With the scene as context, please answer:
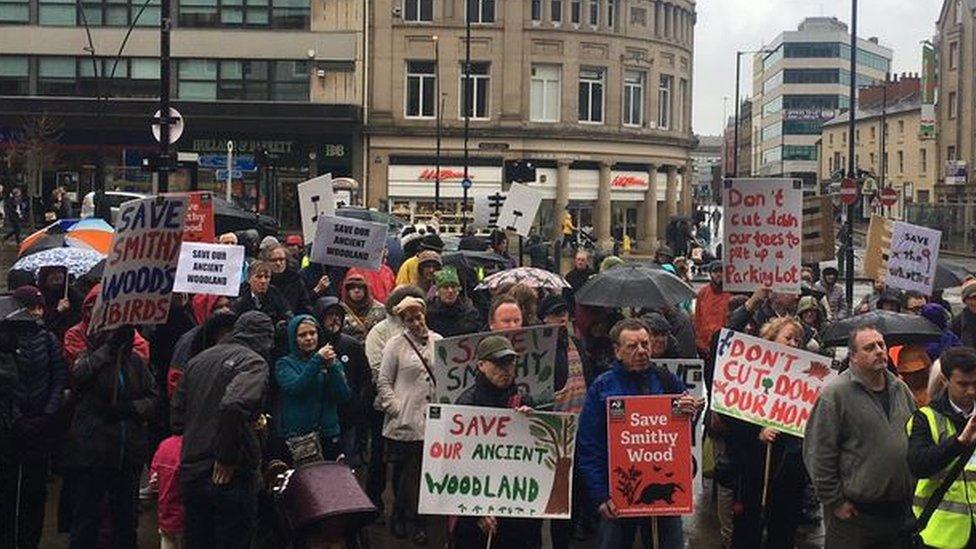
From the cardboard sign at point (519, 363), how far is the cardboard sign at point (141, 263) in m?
1.90

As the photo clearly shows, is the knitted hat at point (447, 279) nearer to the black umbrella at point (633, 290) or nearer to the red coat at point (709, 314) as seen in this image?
the black umbrella at point (633, 290)

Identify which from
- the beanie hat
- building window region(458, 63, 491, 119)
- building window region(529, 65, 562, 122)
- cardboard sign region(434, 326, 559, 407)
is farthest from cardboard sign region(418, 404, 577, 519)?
building window region(529, 65, 562, 122)

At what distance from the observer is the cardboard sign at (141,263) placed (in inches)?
320

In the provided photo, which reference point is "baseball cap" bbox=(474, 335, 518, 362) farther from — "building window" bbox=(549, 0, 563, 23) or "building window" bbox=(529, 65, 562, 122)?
"building window" bbox=(549, 0, 563, 23)

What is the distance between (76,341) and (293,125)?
41.2m

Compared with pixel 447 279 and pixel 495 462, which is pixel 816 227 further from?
pixel 495 462

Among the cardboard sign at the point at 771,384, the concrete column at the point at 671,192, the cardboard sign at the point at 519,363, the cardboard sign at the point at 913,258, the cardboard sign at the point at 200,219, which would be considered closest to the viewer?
the cardboard sign at the point at 519,363

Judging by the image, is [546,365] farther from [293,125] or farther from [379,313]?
[293,125]

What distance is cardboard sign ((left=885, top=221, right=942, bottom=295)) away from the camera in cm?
1245

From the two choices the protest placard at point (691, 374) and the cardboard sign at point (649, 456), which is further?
the protest placard at point (691, 374)

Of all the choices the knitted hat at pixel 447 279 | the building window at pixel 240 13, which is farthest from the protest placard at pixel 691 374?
the building window at pixel 240 13

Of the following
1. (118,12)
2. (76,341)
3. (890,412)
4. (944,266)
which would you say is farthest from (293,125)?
(890,412)

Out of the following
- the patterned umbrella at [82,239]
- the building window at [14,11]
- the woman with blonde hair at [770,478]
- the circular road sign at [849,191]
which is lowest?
the woman with blonde hair at [770,478]

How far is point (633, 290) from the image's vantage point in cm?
1095
